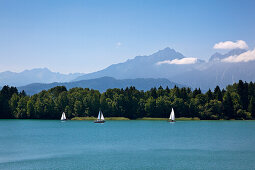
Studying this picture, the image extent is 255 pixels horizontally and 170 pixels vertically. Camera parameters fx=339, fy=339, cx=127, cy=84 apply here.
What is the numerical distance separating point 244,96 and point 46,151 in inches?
4740

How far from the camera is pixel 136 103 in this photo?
172750mm

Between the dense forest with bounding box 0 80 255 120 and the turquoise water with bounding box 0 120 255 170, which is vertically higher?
the dense forest with bounding box 0 80 255 120

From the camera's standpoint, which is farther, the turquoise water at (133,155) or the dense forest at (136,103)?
the dense forest at (136,103)

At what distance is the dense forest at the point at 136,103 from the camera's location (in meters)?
154

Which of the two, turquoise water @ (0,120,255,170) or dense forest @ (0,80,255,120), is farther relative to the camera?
dense forest @ (0,80,255,120)

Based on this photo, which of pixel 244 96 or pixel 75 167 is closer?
pixel 75 167

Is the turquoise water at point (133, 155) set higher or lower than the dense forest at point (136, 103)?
lower

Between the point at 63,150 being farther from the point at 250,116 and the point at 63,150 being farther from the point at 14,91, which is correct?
the point at 14,91

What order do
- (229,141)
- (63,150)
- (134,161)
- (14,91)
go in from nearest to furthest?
(134,161) < (63,150) < (229,141) < (14,91)

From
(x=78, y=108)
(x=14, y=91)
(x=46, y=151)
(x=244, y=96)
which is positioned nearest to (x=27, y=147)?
(x=46, y=151)

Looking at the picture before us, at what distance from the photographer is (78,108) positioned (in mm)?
172125

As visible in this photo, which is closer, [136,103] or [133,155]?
[133,155]

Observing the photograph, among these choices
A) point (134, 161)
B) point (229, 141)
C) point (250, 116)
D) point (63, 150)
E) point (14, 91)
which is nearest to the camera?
point (134, 161)

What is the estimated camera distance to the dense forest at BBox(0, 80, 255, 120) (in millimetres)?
154375
